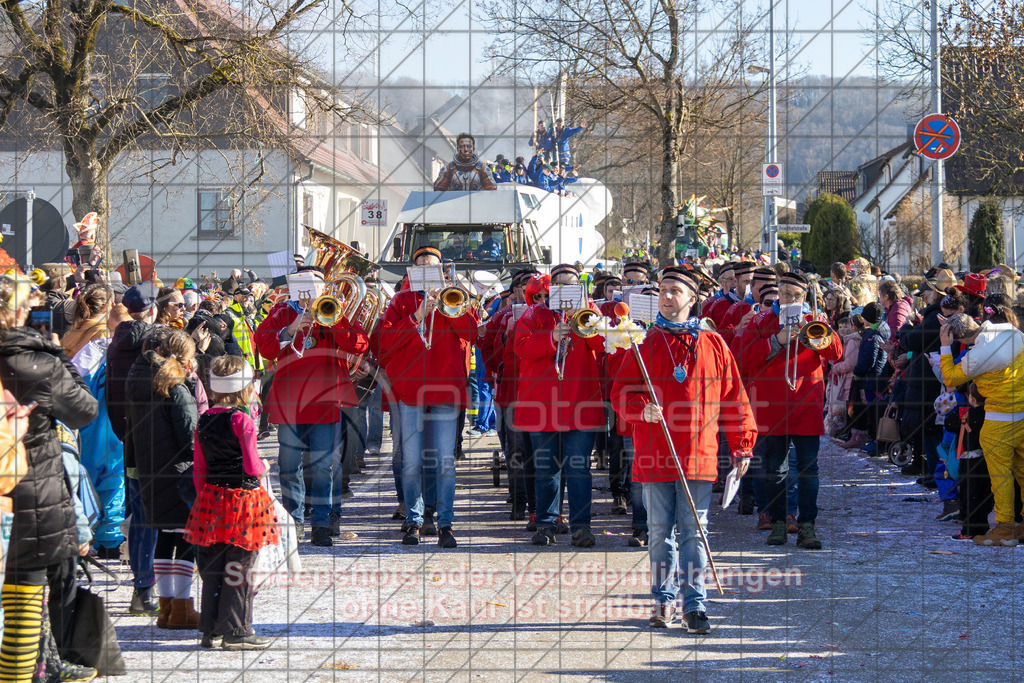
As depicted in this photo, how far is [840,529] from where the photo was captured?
24.6 ft

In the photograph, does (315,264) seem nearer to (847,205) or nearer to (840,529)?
(840,529)

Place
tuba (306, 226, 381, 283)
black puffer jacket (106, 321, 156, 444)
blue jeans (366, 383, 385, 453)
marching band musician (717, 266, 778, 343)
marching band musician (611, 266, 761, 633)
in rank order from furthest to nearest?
1. blue jeans (366, 383, 385, 453)
2. marching band musician (717, 266, 778, 343)
3. tuba (306, 226, 381, 283)
4. black puffer jacket (106, 321, 156, 444)
5. marching band musician (611, 266, 761, 633)

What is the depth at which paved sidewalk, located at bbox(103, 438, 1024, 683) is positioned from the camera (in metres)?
4.73

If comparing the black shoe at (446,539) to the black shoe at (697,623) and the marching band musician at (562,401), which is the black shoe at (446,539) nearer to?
the marching band musician at (562,401)

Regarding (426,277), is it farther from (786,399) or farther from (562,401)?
(786,399)

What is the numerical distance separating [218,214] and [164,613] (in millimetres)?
3585

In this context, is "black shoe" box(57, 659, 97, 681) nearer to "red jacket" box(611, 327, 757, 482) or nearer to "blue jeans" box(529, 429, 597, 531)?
"red jacket" box(611, 327, 757, 482)

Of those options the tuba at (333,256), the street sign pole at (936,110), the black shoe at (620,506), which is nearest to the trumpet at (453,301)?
the tuba at (333,256)

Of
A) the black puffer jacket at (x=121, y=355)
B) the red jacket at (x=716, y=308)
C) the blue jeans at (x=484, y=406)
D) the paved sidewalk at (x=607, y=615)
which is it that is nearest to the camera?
the paved sidewalk at (x=607, y=615)

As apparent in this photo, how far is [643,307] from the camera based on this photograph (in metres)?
5.37

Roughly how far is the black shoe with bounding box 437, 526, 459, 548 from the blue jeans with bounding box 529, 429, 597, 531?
0.54 metres

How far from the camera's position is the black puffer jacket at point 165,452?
538cm

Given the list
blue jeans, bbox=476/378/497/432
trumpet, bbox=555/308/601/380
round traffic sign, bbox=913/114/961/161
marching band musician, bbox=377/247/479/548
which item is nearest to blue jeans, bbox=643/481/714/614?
trumpet, bbox=555/308/601/380

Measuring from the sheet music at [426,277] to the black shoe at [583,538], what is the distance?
1.73 m
